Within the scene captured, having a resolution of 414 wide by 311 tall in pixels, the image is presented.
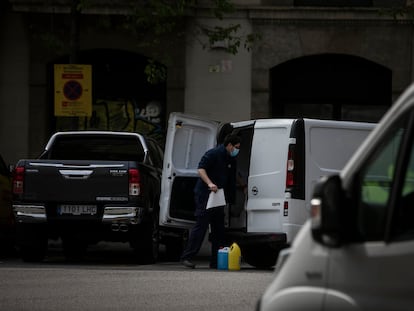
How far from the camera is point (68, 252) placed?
18609mm

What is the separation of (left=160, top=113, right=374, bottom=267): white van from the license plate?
1.88 meters

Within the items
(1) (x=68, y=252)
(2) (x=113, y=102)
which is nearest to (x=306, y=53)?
(2) (x=113, y=102)

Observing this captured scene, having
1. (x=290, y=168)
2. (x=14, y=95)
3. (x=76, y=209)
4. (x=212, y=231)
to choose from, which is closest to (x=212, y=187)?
(x=212, y=231)

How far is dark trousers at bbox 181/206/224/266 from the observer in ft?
49.4

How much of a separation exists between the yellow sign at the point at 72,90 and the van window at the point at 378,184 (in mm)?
16827

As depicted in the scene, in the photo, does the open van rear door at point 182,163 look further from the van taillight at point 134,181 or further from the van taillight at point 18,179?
the van taillight at point 18,179

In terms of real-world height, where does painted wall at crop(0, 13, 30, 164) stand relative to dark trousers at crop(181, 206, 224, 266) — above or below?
above

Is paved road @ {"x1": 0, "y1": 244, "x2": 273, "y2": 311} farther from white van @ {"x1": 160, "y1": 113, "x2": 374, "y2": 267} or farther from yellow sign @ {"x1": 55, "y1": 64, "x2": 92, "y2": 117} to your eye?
yellow sign @ {"x1": 55, "y1": 64, "x2": 92, "y2": 117}

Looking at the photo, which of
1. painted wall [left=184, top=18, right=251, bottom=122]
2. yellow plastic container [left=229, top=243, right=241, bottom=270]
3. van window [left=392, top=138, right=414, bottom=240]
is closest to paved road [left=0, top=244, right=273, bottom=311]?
yellow plastic container [left=229, top=243, right=241, bottom=270]

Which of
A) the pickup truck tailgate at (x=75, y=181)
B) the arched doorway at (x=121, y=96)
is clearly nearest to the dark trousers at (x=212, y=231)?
the pickup truck tailgate at (x=75, y=181)

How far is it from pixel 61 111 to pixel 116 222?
6.21m

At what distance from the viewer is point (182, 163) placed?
16.7 meters

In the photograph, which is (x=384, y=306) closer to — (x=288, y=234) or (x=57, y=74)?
(x=288, y=234)

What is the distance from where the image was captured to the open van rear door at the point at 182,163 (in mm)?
16297
